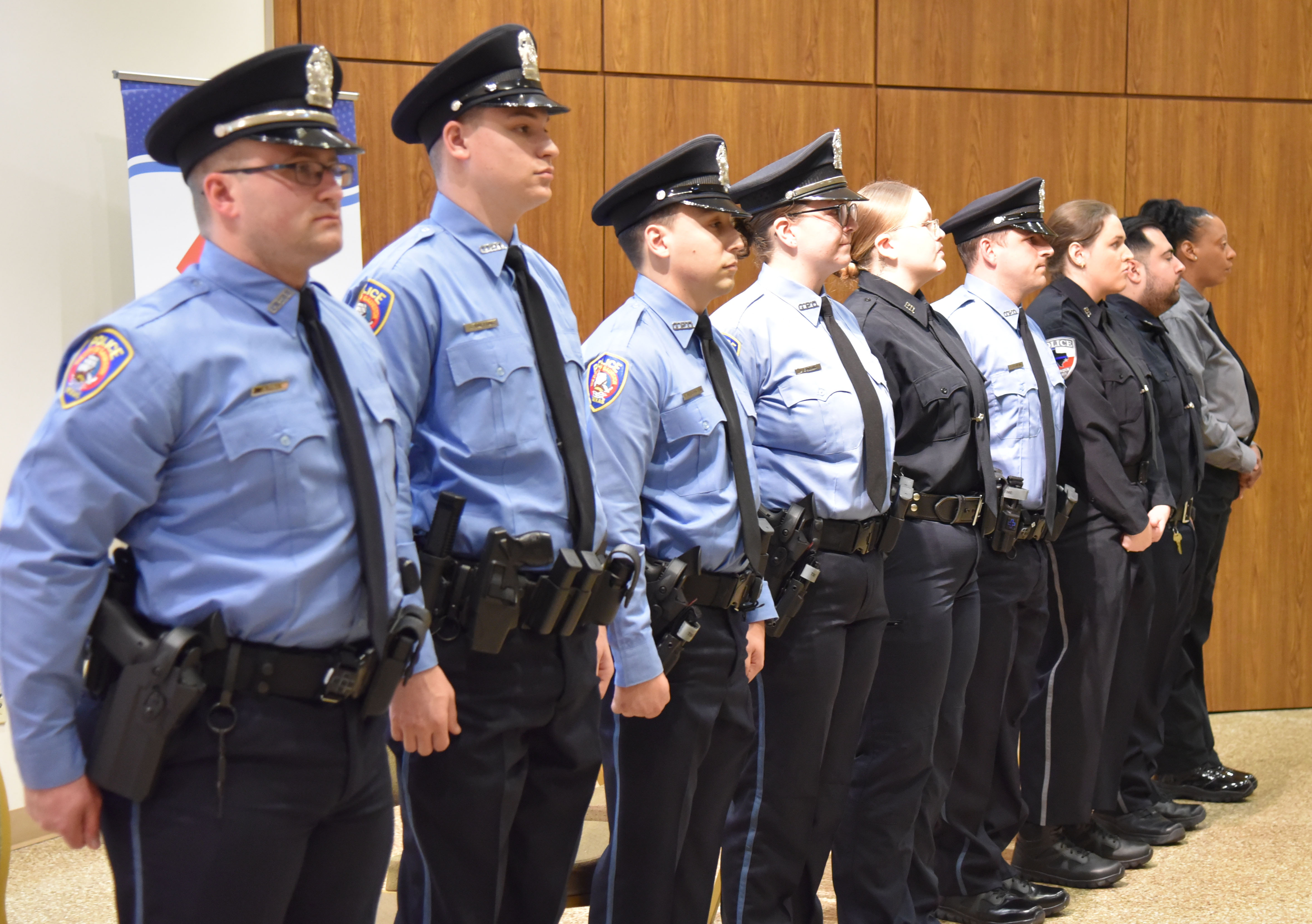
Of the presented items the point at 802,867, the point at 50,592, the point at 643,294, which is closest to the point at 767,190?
the point at 643,294

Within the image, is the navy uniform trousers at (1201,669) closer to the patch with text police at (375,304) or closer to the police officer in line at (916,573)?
the police officer in line at (916,573)

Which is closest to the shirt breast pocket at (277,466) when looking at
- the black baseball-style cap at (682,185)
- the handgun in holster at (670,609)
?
the handgun in holster at (670,609)

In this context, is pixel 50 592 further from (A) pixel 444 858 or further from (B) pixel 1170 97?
(B) pixel 1170 97

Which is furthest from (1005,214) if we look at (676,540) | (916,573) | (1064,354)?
(676,540)

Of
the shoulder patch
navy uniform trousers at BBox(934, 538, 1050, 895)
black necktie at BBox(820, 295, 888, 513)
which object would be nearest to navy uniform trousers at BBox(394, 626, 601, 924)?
black necktie at BBox(820, 295, 888, 513)

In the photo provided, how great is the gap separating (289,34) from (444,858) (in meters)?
3.18

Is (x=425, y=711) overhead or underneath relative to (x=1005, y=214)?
underneath

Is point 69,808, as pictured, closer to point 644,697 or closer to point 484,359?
point 484,359

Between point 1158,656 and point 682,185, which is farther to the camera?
point 1158,656

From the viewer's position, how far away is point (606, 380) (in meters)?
2.23

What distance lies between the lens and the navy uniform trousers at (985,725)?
313cm

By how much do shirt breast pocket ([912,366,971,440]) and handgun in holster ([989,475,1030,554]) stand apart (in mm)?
199

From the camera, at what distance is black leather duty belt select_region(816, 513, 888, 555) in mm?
2582

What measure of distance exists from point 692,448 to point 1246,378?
116 inches
